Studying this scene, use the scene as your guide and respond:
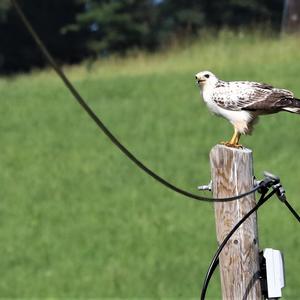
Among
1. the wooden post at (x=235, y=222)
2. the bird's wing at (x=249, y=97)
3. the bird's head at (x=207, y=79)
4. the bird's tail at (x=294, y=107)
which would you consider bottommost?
the wooden post at (x=235, y=222)

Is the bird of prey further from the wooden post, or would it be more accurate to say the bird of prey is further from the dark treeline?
the dark treeline

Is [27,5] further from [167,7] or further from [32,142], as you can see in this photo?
[32,142]

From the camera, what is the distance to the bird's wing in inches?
133

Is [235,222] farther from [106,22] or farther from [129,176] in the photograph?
[106,22]

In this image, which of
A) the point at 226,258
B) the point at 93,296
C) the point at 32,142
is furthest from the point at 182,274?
the point at 32,142

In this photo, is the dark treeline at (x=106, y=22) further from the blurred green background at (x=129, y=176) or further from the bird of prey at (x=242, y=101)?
the bird of prey at (x=242, y=101)

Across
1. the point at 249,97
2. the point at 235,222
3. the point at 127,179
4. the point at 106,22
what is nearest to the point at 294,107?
the point at 249,97

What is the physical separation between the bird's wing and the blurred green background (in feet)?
14.5

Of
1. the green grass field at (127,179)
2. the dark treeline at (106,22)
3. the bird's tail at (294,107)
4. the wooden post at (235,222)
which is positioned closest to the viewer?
the wooden post at (235,222)

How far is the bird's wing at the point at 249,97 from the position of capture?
3375mm

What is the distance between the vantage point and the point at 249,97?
338cm

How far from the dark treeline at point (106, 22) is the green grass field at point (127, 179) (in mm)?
16381

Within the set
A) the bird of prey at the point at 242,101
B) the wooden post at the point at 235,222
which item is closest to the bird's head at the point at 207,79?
the bird of prey at the point at 242,101

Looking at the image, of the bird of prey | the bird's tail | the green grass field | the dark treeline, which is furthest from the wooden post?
Result: the dark treeline
